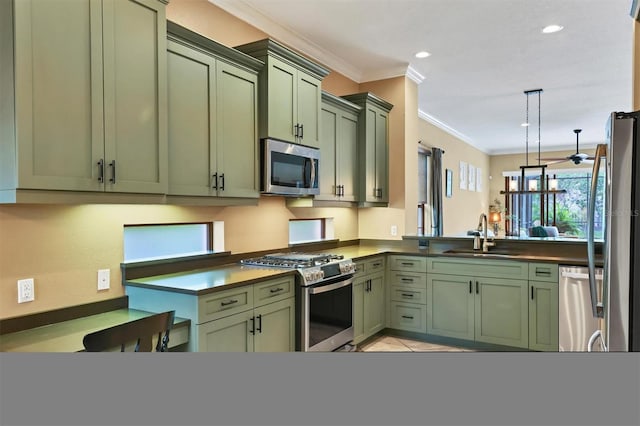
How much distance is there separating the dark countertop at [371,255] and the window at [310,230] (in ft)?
0.64

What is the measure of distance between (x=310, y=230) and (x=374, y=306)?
966mm

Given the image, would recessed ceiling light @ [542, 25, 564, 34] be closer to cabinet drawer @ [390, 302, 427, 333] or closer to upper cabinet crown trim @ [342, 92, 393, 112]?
upper cabinet crown trim @ [342, 92, 393, 112]

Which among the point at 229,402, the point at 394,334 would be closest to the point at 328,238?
Result: the point at 394,334

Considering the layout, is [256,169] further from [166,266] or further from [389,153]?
[389,153]

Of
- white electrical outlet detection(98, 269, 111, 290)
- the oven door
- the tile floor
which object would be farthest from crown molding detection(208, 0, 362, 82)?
the tile floor

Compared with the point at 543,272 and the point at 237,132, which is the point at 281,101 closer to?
the point at 237,132

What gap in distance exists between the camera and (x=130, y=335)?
1598 millimetres

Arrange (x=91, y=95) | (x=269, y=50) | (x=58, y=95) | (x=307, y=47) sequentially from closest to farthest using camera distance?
1. (x=58, y=95)
2. (x=91, y=95)
3. (x=269, y=50)
4. (x=307, y=47)

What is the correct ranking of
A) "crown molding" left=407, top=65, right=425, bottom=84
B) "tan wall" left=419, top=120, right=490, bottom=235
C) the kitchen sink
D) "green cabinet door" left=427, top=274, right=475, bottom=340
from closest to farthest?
"green cabinet door" left=427, top=274, right=475, bottom=340
the kitchen sink
"crown molding" left=407, top=65, right=425, bottom=84
"tan wall" left=419, top=120, right=490, bottom=235

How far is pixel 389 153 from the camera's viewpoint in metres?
4.74

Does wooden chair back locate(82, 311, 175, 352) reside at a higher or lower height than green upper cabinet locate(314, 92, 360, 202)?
lower

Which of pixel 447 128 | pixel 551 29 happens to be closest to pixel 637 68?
pixel 551 29

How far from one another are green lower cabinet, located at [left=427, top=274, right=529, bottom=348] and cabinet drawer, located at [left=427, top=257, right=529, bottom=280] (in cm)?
4

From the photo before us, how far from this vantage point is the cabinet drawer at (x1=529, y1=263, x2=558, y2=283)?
11.3 feet
